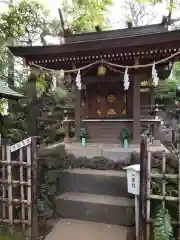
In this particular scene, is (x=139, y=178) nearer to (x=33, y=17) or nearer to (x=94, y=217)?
(x=94, y=217)

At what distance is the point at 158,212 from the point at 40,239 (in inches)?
83.1

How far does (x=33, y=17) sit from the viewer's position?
11.6m

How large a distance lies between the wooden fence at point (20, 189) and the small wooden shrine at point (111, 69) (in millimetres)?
3789

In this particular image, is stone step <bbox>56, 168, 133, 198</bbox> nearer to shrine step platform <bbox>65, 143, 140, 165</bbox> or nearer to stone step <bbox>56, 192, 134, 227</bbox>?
stone step <bbox>56, 192, 134, 227</bbox>

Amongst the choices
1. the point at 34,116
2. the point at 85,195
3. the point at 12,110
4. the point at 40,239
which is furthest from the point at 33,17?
the point at 40,239

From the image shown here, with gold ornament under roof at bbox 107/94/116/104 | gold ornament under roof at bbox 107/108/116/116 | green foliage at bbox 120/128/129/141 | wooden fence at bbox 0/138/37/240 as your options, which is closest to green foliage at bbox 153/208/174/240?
wooden fence at bbox 0/138/37/240

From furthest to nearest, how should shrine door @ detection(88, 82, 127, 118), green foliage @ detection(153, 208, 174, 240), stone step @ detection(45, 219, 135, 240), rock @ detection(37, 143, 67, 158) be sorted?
shrine door @ detection(88, 82, 127, 118)
rock @ detection(37, 143, 67, 158)
stone step @ detection(45, 219, 135, 240)
green foliage @ detection(153, 208, 174, 240)

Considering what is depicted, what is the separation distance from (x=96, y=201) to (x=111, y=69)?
14.4 feet

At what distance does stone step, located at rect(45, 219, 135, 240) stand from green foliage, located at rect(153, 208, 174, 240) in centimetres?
83

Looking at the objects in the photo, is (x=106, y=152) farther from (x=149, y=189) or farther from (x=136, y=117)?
(x=149, y=189)

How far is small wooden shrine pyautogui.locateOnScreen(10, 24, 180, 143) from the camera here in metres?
5.73

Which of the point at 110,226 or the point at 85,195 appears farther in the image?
the point at 85,195

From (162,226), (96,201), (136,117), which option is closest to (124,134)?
(136,117)

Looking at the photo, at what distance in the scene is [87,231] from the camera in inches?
141
